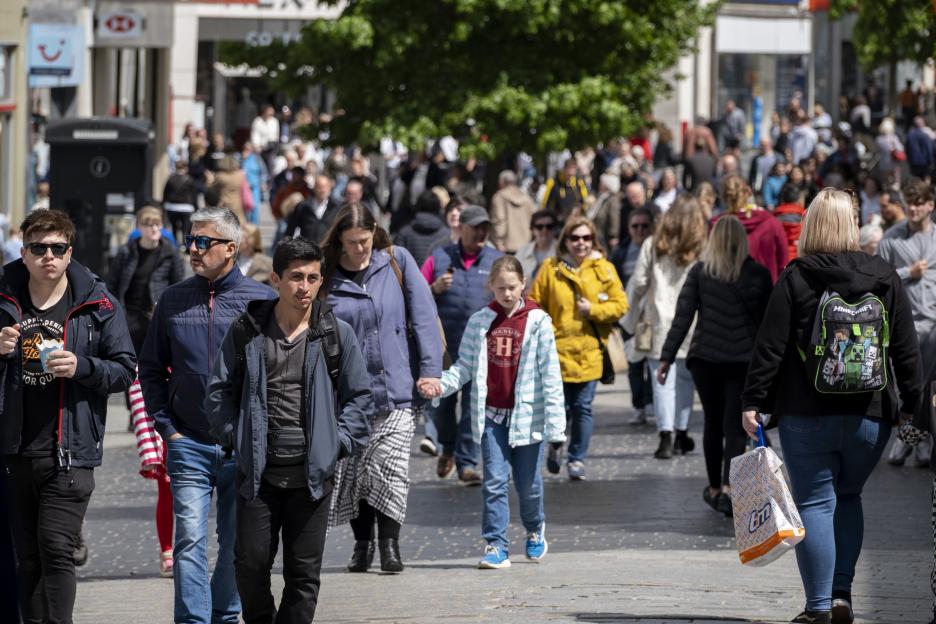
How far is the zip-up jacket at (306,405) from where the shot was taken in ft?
22.1

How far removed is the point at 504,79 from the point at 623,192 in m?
4.09

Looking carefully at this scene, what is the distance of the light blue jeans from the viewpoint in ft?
43.0

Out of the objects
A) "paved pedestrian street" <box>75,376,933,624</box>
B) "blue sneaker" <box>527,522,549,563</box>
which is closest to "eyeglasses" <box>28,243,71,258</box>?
"paved pedestrian street" <box>75,376,933,624</box>

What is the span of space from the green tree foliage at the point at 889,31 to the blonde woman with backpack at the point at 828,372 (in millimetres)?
11490

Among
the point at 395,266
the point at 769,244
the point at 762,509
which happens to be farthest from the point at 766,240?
the point at 762,509

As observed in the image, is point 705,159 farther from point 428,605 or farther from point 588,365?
point 428,605

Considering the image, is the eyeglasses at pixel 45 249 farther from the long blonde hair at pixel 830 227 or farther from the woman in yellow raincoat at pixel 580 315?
the woman in yellow raincoat at pixel 580 315

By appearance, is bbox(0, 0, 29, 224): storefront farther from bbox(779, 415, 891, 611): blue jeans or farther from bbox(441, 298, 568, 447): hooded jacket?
bbox(779, 415, 891, 611): blue jeans

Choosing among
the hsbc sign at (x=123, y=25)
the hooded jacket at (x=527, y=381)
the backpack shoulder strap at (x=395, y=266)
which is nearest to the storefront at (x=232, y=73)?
the hsbc sign at (x=123, y=25)

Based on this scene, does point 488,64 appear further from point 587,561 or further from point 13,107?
point 587,561

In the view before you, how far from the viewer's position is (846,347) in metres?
7.34

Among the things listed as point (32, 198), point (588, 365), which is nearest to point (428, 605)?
point (588, 365)

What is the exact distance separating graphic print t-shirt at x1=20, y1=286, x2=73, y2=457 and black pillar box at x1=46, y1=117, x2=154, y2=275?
1447 centimetres

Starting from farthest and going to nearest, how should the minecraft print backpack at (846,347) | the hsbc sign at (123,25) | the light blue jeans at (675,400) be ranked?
the hsbc sign at (123,25) → the light blue jeans at (675,400) → the minecraft print backpack at (846,347)
